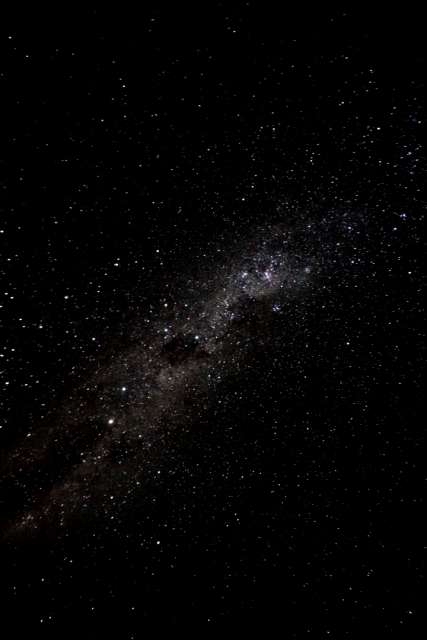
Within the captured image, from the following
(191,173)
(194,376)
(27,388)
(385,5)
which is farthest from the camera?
(194,376)

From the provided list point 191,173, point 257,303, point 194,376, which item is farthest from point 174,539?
point 191,173

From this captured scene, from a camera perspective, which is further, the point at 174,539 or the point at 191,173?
the point at 174,539

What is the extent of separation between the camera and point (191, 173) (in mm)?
2613

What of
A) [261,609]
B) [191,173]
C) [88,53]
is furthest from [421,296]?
[261,609]

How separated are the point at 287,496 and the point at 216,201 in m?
4.79

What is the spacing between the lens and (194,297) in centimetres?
306

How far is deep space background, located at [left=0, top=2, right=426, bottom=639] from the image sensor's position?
2135 millimetres

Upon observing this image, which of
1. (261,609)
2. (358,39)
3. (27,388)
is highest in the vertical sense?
(358,39)

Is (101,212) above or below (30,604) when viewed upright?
above

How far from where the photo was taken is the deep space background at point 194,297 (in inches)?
84.0

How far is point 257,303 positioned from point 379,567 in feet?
17.2

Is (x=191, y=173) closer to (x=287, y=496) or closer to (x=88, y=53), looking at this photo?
(x=88, y=53)

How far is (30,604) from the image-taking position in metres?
4.79

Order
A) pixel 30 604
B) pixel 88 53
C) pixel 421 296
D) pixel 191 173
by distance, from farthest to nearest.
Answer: pixel 30 604 → pixel 421 296 → pixel 191 173 → pixel 88 53
